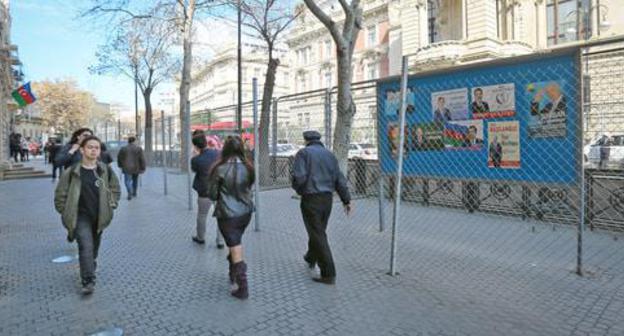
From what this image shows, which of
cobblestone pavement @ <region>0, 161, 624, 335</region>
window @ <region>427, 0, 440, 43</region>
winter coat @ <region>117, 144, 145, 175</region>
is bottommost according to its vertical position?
cobblestone pavement @ <region>0, 161, 624, 335</region>

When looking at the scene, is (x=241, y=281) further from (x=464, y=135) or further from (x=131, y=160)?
(x=131, y=160)

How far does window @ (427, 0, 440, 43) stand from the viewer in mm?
38281

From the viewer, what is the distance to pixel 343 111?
959 centimetres

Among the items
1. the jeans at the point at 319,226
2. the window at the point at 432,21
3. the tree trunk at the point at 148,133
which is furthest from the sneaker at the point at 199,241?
the window at the point at 432,21

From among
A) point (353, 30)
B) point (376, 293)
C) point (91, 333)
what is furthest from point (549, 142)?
point (353, 30)

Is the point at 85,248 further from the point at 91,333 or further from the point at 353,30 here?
the point at 353,30

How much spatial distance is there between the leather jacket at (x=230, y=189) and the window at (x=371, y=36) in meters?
47.4

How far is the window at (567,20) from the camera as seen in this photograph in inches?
1150

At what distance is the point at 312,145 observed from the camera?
16.2 ft

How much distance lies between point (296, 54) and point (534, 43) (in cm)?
3124

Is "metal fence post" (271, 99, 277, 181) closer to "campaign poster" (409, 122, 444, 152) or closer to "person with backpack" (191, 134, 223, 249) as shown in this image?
"person with backpack" (191, 134, 223, 249)

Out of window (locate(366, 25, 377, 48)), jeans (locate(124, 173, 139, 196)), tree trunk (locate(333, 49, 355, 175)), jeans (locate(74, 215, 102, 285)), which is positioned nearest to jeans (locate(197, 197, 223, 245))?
jeans (locate(74, 215, 102, 285))

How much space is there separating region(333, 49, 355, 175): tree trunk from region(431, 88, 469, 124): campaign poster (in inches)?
129

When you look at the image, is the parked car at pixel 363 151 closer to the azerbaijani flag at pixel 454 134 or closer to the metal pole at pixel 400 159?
the azerbaijani flag at pixel 454 134
